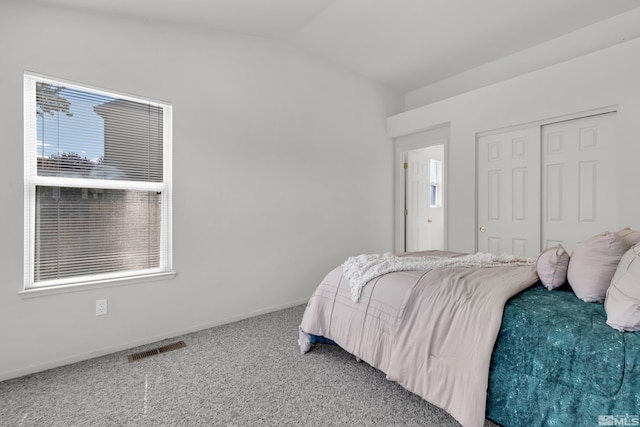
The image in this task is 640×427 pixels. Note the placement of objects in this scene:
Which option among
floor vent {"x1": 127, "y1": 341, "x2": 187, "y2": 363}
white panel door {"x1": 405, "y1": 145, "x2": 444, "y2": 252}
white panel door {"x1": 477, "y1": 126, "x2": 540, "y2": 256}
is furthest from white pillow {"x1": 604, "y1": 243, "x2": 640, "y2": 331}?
white panel door {"x1": 405, "y1": 145, "x2": 444, "y2": 252}

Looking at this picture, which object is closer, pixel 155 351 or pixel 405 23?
pixel 155 351

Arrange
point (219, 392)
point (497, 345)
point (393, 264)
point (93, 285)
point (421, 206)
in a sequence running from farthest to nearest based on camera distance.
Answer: point (421, 206), point (93, 285), point (393, 264), point (219, 392), point (497, 345)

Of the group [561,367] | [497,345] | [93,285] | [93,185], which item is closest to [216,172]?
[93,185]

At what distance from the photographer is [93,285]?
2350 mm

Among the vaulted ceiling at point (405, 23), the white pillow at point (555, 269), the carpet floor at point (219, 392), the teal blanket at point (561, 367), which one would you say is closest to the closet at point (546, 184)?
the vaulted ceiling at point (405, 23)

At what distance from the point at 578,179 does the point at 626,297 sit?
7.25 ft

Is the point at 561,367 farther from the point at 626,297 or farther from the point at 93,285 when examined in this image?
the point at 93,285

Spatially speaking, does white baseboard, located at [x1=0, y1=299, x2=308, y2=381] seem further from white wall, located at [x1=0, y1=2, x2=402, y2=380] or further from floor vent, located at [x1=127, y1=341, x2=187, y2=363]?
floor vent, located at [x1=127, y1=341, x2=187, y2=363]

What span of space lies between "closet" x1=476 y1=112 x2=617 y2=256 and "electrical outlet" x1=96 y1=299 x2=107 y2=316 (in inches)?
147

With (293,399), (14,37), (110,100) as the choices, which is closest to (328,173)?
(110,100)

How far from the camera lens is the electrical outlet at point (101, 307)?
7.79 ft

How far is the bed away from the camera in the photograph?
3.73ft

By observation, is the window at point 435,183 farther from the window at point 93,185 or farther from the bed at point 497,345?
the window at point 93,185

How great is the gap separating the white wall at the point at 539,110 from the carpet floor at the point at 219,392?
7.49 feet
